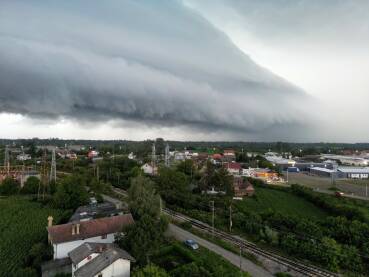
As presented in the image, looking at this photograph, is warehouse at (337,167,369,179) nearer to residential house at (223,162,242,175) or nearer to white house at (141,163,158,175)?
residential house at (223,162,242,175)

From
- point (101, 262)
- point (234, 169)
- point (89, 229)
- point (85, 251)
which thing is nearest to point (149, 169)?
point (234, 169)

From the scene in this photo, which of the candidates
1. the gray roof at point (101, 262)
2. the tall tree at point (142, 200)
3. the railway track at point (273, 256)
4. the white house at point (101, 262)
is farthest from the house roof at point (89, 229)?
the railway track at point (273, 256)

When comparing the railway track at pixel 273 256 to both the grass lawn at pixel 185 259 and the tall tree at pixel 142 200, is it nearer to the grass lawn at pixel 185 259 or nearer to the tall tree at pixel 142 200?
the grass lawn at pixel 185 259

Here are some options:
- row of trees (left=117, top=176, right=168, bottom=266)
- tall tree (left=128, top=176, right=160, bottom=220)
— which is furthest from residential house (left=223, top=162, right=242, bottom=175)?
row of trees (left=117, top=176, right=168, bottom=266)

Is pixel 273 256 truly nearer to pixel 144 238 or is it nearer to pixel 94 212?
pixel 144 238

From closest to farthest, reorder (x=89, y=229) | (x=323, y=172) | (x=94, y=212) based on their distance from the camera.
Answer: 1. (x=89, y=229)
2. (x=94, y=212)
3. (x=323, y=172)

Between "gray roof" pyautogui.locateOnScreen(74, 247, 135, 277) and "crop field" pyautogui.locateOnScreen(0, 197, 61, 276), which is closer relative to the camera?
"gray roof" pyautogui.locateOnScreen(74, 247, 135, 277)
